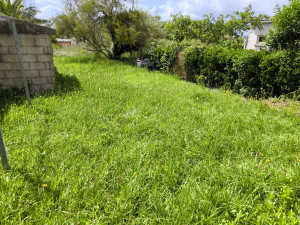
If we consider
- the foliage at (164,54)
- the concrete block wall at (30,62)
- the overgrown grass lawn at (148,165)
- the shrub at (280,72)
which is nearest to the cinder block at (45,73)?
the concrete block wall at (30,62)

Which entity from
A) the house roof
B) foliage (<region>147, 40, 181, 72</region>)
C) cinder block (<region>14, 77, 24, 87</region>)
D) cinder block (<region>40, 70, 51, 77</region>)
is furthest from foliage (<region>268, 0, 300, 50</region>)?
cinder block (<region>14, 77, 24, 87</region>)

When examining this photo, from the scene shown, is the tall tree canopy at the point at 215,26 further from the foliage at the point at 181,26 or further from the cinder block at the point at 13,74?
the cinder block at the point at 13,74

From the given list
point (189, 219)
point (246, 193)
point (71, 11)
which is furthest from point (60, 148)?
point (71, 11)

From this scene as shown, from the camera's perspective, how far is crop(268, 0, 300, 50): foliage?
17.9 feet

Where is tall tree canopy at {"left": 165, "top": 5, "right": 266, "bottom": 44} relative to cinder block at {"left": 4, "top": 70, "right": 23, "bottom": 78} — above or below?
above

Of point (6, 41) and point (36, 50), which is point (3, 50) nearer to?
point (6, 41)

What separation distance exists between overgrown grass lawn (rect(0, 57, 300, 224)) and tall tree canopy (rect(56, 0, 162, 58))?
35.5 ft

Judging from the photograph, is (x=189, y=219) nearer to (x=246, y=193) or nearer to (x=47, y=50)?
(x=246, y=193)

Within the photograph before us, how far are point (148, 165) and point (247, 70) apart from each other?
543 cm

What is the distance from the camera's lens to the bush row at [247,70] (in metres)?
5.31

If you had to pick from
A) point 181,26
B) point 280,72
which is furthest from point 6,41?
point 181,26

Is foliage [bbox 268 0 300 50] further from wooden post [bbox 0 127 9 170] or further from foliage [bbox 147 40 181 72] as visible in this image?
wooden post [bbox 0 127 9 170]

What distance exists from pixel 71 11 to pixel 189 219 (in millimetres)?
16524

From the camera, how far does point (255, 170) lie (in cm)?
223
